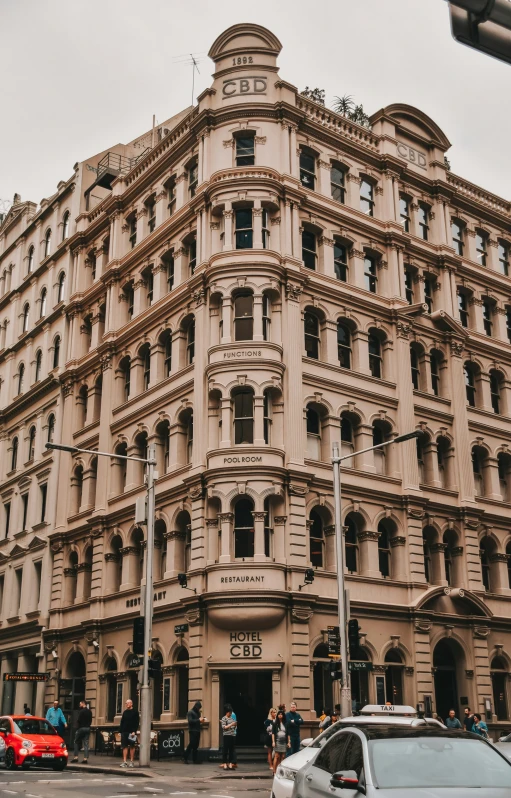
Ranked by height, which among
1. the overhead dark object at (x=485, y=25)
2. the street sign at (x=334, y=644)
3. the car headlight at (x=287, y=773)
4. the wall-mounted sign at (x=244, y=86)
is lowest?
the car headlight at (x=287, y=773)

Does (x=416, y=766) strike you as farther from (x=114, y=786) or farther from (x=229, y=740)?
(x=229, y=740)

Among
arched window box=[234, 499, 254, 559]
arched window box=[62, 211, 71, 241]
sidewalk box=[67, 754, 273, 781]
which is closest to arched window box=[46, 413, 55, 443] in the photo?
arched window box=[62, 211, 71, 241]

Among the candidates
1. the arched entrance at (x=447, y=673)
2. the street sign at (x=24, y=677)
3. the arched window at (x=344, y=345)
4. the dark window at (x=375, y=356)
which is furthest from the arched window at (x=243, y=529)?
the street sign at (x=24, y=677)

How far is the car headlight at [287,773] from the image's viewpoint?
45.3 ft

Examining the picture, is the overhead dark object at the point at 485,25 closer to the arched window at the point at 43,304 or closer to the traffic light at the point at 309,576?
the traffic light at the point at 309,576

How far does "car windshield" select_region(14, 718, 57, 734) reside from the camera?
26938 mm

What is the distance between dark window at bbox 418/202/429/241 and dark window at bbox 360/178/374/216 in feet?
10.5

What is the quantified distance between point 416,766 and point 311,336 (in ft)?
93.1

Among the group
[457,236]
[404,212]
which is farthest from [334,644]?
[457,236]

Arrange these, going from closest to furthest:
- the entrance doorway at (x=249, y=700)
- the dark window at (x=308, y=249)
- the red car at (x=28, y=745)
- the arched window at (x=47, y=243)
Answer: the red car at (x=28, y=745) < the entrance doorway at (x=249, y=700) < the dark window at (x=308, y=249) < the arched window at (x=47, y=243)

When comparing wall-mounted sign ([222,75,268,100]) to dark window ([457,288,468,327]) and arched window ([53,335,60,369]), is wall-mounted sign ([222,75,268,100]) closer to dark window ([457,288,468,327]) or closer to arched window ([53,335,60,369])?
dark window ([457,288,468,327])

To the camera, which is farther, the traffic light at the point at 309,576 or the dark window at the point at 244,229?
the dark window at the point at 244,229

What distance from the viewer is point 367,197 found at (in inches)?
1656

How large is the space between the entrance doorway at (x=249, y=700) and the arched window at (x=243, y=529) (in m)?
4.15
